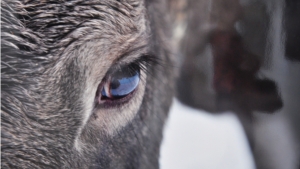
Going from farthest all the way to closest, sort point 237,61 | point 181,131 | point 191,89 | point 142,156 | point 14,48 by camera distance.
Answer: point 191,89
point 181,131
point 142,156
point 237,61
point 14,48

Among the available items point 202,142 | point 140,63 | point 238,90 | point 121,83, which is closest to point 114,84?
point 121,83

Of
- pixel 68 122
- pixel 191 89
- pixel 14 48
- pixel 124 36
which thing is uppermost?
pixel 191 89

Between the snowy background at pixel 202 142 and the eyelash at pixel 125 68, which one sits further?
the snowy background at pixel 202 142

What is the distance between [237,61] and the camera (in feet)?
5.76

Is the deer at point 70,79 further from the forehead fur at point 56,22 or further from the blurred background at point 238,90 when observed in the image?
the blurred background at point 238,90

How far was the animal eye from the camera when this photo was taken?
4.78 ft

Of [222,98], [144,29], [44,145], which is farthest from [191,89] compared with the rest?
[44,145]

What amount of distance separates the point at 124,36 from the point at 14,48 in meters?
0.35

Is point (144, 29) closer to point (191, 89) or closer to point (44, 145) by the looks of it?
point (44, 145)

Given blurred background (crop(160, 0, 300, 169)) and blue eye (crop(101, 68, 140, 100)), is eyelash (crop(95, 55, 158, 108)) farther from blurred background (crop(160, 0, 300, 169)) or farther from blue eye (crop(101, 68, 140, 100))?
blurred background (crop(160, 0, 300, 169))

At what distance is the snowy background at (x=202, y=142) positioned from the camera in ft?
6.25

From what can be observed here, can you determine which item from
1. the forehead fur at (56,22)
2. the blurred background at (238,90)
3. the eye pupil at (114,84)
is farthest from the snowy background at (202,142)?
the forehead fur at (56,22)

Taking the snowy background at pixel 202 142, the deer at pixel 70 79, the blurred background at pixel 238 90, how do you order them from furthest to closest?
1. the snowy background at pixel 202 142
2. the blurred background at pixel 238 90
3. the deer at pixel 70 79

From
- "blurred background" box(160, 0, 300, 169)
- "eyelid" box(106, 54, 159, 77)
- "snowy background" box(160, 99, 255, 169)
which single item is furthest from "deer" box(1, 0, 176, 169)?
"snowy background" box(160, 99, 255, 169)
